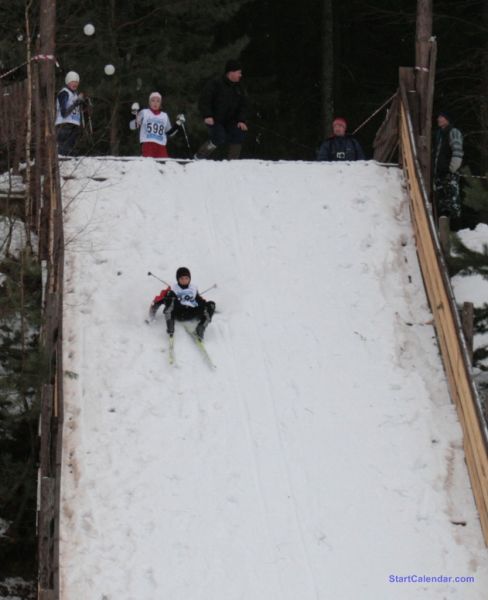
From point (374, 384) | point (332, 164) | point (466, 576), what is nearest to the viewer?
point (466, 576)

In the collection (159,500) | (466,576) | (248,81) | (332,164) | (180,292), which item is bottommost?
(466,576)

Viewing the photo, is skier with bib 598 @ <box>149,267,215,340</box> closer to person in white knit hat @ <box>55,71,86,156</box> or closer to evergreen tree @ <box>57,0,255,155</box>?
person in white knit hat @ <box>55,71,86,156</box>

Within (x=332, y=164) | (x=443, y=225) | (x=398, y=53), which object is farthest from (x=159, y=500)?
(x=398, y=53)

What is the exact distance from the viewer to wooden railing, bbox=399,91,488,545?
12242mm

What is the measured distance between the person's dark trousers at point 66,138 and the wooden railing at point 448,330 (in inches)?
175

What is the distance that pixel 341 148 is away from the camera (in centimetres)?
1848

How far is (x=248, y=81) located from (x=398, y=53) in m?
3.66

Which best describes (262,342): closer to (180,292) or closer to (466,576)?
(180,292)

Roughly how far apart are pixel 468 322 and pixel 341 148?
19.4 feet

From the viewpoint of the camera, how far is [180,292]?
47.5 ft

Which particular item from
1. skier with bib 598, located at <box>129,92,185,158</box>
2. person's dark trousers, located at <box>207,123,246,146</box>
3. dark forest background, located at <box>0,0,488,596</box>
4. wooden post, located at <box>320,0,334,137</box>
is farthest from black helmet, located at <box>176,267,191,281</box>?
wooden post, located at <box>320,0,334,137</box>

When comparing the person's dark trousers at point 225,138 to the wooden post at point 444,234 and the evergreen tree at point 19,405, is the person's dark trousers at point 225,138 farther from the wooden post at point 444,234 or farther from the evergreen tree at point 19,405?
the wooden post at point 444,234

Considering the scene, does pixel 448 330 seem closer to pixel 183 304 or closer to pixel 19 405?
pixel 183 304

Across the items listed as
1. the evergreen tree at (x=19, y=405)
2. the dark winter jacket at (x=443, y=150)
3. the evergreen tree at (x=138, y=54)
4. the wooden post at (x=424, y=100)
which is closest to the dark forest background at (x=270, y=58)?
the evergreen tree at (x=138, y=54)
